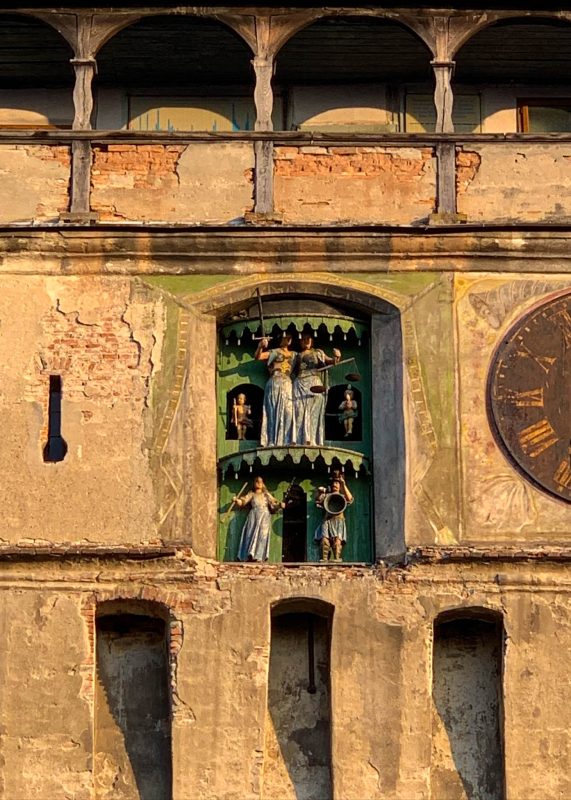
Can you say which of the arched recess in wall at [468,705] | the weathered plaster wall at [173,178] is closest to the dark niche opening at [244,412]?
the weathered plaster wall at [173,178]

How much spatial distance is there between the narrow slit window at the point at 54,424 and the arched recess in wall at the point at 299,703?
193cm

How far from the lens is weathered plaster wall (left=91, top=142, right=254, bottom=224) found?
68.9 feet

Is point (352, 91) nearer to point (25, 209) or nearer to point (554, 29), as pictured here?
point (554, 29)

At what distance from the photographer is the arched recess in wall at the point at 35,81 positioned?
72.4 ft

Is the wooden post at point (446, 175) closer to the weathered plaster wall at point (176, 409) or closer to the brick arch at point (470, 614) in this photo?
the weathered plaster wall at point (176, 409)

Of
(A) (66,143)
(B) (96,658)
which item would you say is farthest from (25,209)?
(B) (96,658)

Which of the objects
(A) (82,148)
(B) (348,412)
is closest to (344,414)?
(B) (348,412)

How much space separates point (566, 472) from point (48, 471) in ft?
12.0

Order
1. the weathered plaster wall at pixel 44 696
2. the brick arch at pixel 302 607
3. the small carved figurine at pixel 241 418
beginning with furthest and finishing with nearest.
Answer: the small carved figurine at pixel 241 418, the brick arch at pixel 302 607, the weathered plaster wall at pixel 44 696

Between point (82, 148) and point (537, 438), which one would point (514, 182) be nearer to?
point (537, 438)

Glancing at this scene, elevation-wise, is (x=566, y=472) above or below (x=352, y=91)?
below

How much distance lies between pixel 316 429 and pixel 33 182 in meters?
2.71

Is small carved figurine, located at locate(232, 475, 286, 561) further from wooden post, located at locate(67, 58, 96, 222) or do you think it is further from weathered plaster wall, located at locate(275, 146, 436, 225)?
wooden post, located at locate(67, 58, 96, 222)

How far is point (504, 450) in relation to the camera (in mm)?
20578
